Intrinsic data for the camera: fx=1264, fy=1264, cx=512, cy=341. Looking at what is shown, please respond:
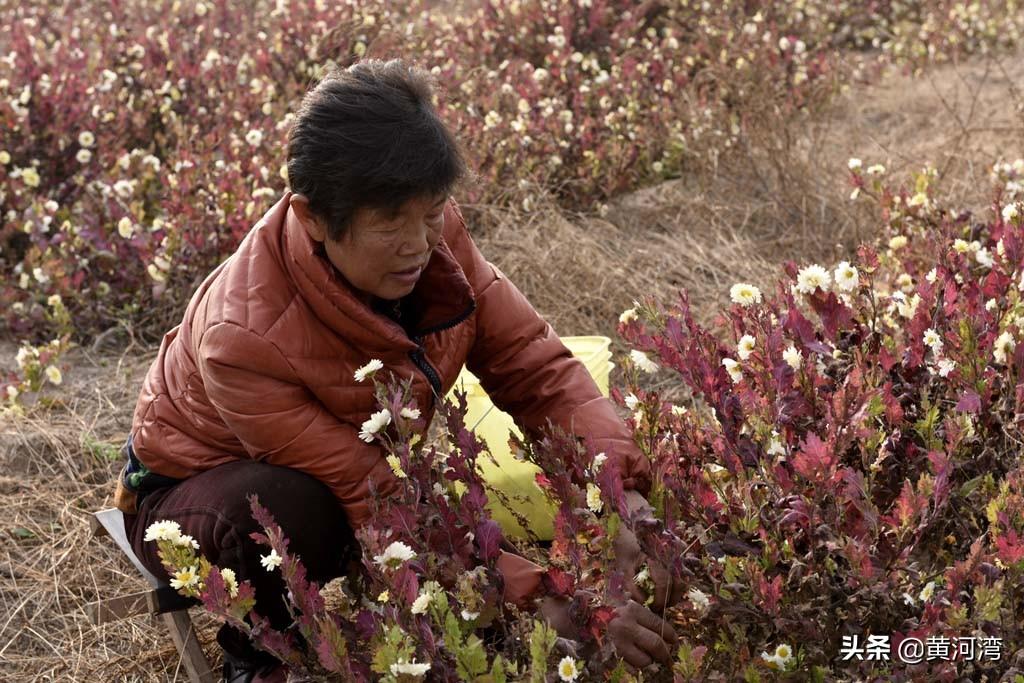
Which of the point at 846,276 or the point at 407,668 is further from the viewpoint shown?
the point at 846,276

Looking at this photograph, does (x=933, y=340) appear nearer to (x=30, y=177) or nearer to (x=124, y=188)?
(x=124, y=188)

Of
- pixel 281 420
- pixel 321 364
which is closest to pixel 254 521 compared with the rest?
pixel 281 420

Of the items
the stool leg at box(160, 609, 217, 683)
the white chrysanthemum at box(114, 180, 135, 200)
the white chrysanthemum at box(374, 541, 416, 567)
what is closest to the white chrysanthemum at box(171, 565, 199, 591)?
the white chrysanthemum at box(374, 541, 416, 567)

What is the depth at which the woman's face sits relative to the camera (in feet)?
6.76

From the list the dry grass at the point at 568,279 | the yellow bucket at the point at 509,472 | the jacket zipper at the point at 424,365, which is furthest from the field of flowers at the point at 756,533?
the dry grass at the point at 568,279

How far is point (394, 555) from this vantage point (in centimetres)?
175

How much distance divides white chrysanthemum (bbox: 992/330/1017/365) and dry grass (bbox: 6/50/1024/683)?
1.31 metres

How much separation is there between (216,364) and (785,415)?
947 millimetres

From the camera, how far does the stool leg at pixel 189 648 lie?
8.22ft

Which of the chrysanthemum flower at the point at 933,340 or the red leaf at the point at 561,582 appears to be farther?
the chrysanthemum flower at the point at 933,340

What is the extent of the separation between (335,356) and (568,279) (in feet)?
6.54

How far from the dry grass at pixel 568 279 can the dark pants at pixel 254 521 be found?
18.9 inches

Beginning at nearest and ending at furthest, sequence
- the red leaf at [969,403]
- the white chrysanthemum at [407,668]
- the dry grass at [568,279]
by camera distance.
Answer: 1. the white chrysanthemum at [407,668]
2. the red leaf at [969,403]
3. the dry grass at [568,279]

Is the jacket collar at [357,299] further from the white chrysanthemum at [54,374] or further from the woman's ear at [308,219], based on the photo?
the white chrysanthemum at [54,374]
